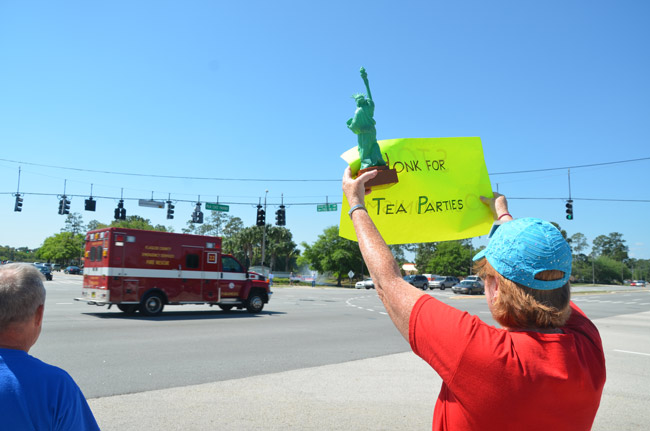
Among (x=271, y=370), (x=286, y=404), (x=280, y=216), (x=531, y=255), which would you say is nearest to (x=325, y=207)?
(x=280, y=216)

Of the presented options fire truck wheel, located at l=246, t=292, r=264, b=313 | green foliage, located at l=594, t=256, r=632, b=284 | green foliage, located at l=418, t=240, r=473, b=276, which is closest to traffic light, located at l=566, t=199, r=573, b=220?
fire truck wheel, located at l=246, t=292, r=264, b=313

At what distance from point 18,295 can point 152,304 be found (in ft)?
47.1

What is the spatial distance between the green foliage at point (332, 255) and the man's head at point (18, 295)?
57374mm

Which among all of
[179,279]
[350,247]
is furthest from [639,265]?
[179,279]

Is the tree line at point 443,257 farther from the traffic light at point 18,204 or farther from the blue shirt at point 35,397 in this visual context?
the traffic light at point 18,204

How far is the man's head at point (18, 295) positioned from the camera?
5.96 ft

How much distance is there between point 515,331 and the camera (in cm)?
143

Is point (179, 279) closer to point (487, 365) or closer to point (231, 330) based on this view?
point (231, 330)

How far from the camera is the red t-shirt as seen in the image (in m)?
1.30

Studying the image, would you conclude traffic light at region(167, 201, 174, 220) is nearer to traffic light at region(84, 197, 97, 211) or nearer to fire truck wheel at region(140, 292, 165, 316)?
traffic light at region(84, 197, 97, 211)

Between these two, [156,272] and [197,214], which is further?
[197,214]

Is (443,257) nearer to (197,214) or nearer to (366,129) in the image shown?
(197,214)

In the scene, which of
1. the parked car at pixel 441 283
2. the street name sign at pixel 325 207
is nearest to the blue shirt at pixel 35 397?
the street name sign at pixel 325 207

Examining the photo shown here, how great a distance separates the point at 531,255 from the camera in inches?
55.5
